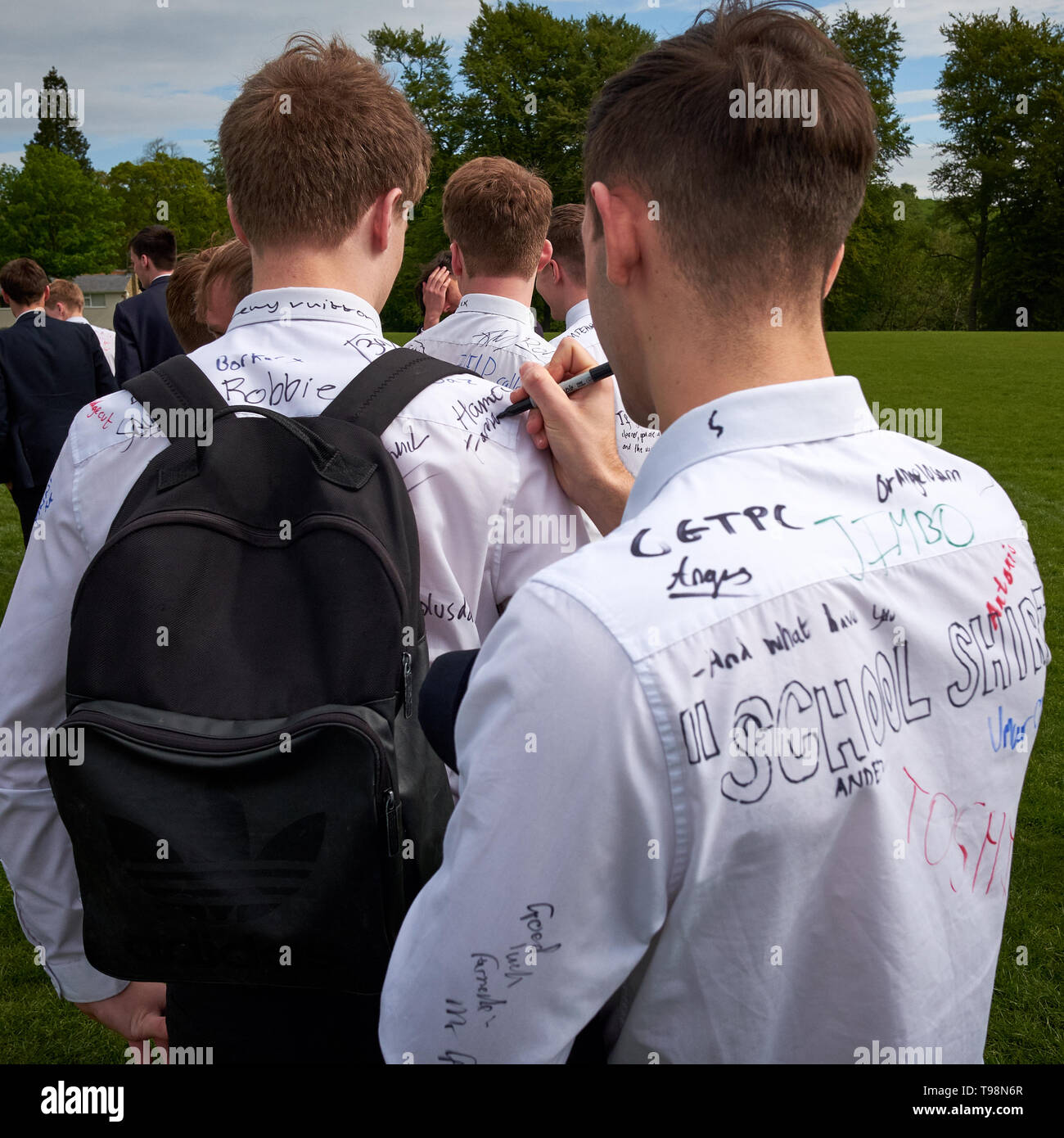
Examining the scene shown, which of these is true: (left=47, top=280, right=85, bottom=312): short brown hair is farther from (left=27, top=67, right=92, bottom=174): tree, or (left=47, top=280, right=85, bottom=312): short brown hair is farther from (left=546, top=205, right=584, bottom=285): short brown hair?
(left=27, top=67, right=92, bottom=174): tree

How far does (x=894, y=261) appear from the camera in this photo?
62.6 m

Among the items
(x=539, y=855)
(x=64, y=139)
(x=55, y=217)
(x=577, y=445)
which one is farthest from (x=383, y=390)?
(x=64, y=139)

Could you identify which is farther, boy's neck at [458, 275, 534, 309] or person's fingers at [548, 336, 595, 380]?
boy's neck at [458, 275, 534, 309]

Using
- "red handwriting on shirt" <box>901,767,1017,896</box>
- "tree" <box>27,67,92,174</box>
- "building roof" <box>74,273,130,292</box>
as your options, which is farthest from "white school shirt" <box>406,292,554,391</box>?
"tree" <box>27,67,92,174</box>

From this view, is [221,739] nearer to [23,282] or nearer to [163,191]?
[23,282]

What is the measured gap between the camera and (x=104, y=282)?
75062 millimetres

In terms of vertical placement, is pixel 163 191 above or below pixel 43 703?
above

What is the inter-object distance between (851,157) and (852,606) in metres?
0.66

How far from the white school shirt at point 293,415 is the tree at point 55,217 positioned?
7138 centimetres

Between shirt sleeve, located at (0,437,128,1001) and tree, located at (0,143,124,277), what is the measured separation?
71.4 m

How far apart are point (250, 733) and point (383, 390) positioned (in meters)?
0.67

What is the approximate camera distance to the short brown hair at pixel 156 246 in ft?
29.1

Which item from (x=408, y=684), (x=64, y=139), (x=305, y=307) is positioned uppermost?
(x=64, y=139)

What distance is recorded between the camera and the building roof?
2933 inches
